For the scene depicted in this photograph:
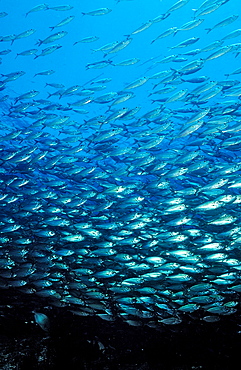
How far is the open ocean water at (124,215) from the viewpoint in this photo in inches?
275

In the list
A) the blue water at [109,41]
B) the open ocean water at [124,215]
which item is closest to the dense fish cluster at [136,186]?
the open ocean water at [124,215]

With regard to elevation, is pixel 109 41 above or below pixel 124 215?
above

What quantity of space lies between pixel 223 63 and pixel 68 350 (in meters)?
13.3

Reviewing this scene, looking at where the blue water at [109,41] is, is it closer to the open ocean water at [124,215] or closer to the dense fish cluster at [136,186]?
the open ocean water at [124,215]

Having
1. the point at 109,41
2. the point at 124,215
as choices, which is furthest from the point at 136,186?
the point at 109,41

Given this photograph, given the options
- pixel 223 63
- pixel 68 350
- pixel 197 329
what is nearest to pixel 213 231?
pixel 197 329

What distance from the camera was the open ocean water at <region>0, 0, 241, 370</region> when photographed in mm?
6992

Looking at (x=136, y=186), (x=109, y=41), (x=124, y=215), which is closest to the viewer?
(x=124, y=215)

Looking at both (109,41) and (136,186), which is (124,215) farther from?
(109,41)

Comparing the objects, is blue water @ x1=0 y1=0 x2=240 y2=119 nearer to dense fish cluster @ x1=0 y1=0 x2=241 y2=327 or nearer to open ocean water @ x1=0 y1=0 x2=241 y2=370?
open ocean water @ x1=0 y1=0 x2=241 y2=370

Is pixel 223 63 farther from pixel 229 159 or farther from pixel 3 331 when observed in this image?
pixel 3 331

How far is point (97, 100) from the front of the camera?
7.47 m

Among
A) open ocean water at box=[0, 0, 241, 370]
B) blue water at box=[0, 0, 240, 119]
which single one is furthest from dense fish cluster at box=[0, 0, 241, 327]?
blue water at box=[0, 0, 240, 119]

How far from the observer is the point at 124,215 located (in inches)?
300
